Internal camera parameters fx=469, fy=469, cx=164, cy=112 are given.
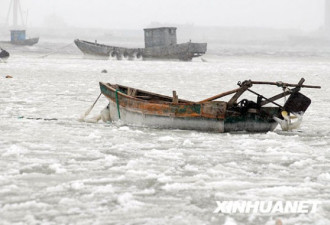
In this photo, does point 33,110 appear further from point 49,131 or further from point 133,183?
point 133,183

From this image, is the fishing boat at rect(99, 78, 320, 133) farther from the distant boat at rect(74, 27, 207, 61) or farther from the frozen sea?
the distant boat at rect(74, 27, 207, 61)

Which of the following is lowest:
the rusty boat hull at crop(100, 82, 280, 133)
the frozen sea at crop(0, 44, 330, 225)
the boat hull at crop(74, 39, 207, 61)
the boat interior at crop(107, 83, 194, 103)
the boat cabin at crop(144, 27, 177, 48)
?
the frozen sea at crop(0, 44, 330, 225)

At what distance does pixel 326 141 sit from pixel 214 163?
2913mm

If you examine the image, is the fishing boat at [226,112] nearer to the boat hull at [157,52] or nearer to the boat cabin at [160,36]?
the boat hull at [157,52]

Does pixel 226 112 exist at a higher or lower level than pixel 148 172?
higher

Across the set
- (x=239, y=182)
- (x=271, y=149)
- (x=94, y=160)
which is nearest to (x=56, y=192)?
(x=94, y=160)

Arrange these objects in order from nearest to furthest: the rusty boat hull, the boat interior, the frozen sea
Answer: the frozen sea
the rusty boat hull
the boat interior

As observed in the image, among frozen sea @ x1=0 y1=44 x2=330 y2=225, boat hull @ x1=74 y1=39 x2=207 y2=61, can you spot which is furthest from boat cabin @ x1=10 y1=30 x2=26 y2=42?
frozen sea @ x1=0 y1=44 x2=330 y2=225

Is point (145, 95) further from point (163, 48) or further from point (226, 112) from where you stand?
point (163, 48)

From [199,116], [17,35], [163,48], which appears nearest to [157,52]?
[163,48]

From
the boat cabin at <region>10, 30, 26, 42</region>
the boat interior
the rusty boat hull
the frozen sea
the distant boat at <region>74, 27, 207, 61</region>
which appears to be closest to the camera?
the frozen sea

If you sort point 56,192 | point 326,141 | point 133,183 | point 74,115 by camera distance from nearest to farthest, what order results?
point 56,192 < point 133,183 < point 326,141 < point 74,115

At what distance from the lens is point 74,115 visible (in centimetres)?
1103

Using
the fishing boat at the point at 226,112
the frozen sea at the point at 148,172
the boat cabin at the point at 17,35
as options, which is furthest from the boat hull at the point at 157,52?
the fishing boat at the point at 226,112
